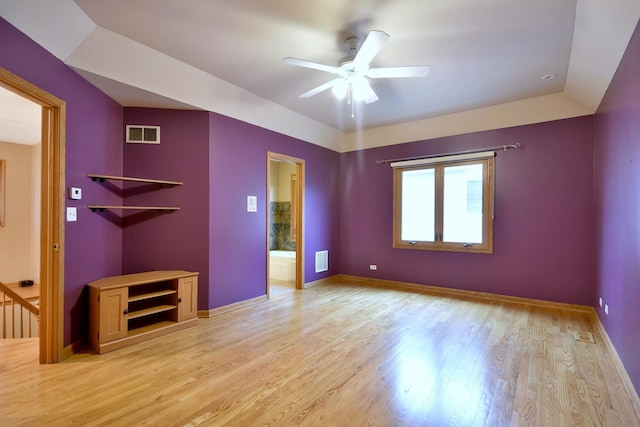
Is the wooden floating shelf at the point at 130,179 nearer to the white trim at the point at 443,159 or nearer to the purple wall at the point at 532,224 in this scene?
the white trim at the point at 443,159

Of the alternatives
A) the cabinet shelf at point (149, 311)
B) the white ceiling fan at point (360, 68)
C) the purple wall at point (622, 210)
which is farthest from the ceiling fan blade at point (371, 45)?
the cabinet shelf at point (149, 311)

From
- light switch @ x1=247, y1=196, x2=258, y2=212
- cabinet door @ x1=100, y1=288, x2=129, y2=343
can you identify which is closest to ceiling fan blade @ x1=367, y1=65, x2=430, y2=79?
light switch @ x1=247, y1=196, x2=258, y2=212

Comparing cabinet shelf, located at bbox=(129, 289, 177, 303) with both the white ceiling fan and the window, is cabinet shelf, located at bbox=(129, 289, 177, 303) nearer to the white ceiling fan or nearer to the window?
the white ceiling fan

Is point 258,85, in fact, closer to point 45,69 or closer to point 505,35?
point 45,69

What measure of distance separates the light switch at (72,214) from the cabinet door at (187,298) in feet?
3.73

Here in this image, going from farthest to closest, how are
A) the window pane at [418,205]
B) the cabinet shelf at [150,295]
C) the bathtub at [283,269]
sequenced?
the bathtub at [283,269]
the window pane at [418,205]
the cabinet shelf at [150,295]

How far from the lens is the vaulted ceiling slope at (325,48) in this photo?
2.31 metres

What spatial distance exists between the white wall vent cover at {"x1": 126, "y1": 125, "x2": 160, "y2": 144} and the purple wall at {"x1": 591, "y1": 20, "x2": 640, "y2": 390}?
442cm

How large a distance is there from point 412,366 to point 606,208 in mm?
2654

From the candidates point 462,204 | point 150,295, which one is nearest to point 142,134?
point 150,295

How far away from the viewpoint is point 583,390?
2.11 meters

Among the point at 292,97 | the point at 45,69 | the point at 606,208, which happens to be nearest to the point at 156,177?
the point at 45,69

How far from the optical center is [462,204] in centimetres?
468

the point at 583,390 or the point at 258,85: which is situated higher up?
the point at 258,85
